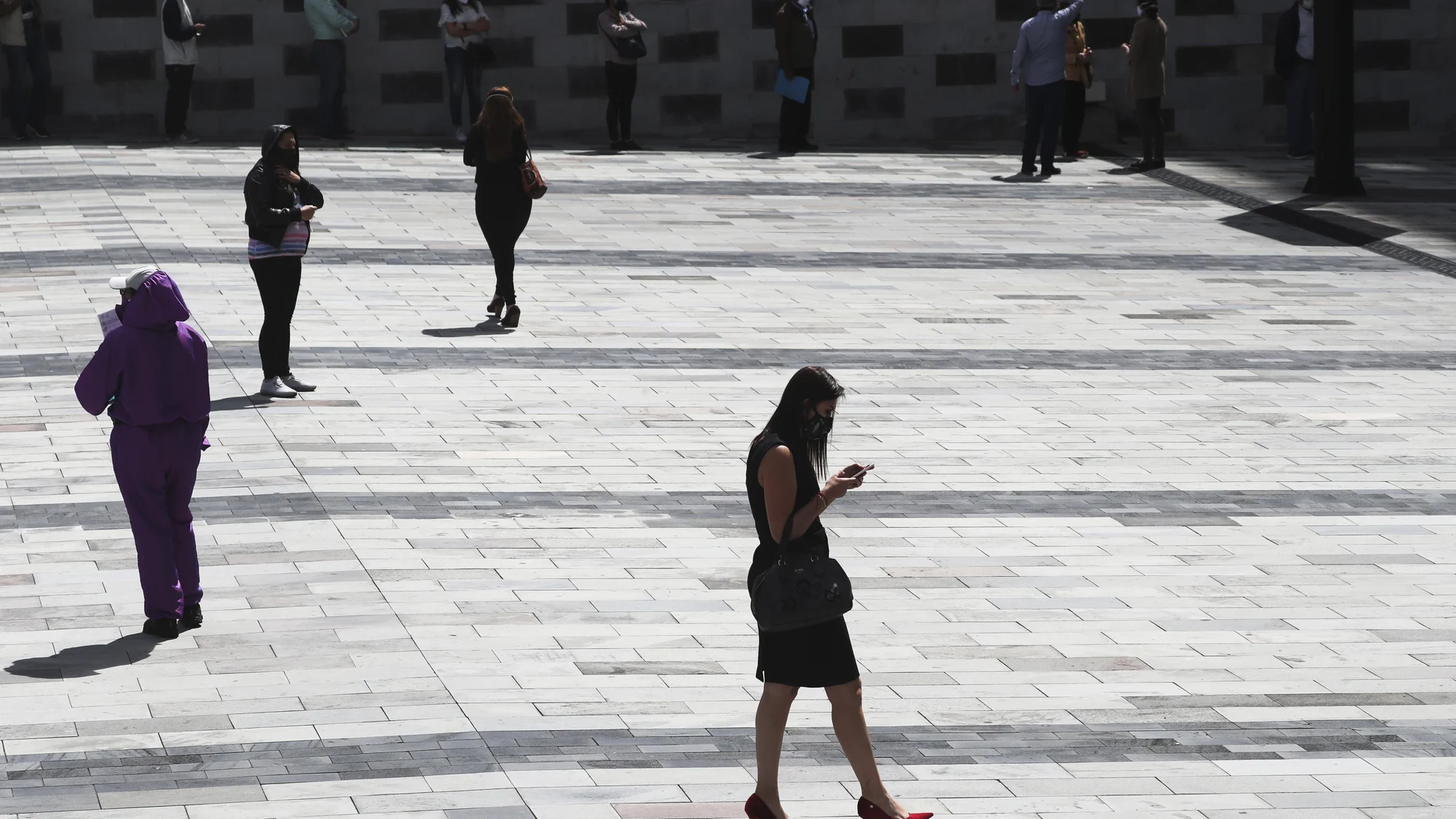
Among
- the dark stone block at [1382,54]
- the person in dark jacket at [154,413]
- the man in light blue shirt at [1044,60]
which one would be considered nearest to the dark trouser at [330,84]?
the man in light blue shirt at [1044,60]

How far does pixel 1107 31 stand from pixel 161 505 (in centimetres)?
1991

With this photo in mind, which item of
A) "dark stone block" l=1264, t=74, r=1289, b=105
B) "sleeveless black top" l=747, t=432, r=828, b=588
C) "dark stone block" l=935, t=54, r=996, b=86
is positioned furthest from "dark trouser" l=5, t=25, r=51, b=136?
"sleeveless black top" l=747, t=432, r=828, b=588

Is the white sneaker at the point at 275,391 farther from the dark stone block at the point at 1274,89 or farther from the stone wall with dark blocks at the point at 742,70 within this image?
the dark stone block at the point at 1274,89

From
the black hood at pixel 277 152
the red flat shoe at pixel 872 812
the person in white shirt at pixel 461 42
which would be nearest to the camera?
the red flat shoe at pixel 872 812

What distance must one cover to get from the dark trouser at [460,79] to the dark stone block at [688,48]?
2.40 metres

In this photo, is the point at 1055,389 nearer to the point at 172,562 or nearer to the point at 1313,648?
the point at 1313,648

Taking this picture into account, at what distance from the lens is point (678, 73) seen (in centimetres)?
2594

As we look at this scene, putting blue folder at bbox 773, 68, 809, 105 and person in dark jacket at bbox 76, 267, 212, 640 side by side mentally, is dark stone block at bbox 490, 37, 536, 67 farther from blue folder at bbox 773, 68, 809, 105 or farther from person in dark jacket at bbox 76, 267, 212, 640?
person in dark jacket at bbox 76, 267, 212, 640

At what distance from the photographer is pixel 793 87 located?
79.2 ft

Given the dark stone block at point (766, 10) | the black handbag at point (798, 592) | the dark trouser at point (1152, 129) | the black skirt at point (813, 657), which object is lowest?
the black skirt at point (813, 657)

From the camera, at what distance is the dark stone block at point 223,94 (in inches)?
987

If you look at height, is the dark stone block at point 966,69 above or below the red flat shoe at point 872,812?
above

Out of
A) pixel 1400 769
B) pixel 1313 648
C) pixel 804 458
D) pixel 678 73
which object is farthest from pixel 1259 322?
pixel 678 73

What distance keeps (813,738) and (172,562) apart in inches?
110
